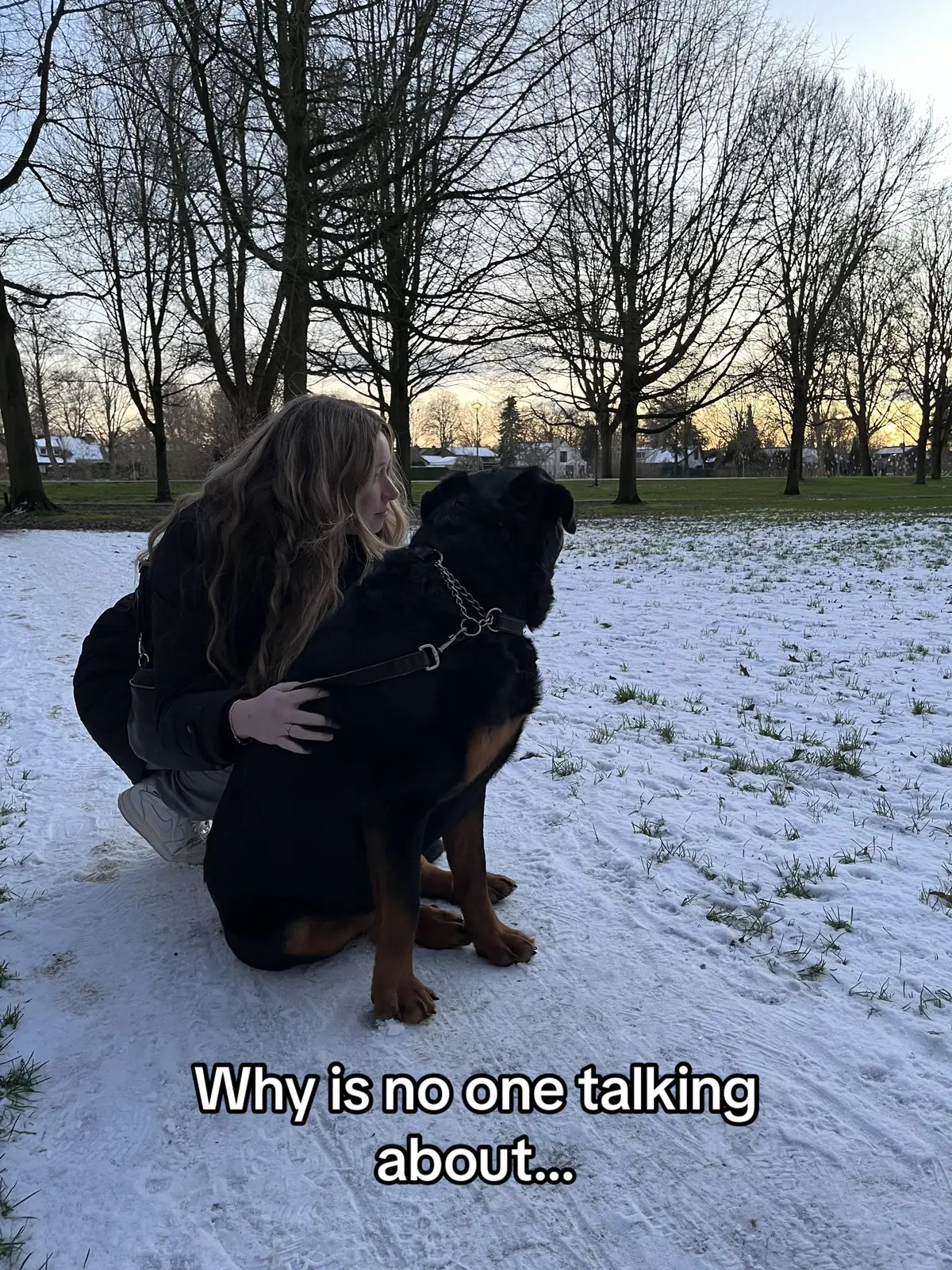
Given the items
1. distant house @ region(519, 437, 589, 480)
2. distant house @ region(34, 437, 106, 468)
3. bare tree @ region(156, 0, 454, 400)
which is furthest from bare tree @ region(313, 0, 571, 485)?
distant house @ region(34, 437, 106, 468)

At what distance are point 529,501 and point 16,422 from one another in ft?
64.0

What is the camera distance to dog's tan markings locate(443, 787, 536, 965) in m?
2.33

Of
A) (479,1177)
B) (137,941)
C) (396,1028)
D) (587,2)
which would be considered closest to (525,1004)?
(396,1028)

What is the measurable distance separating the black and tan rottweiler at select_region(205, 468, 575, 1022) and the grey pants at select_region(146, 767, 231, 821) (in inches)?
19.2

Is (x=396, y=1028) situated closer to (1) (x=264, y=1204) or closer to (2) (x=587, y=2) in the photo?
(1) (x=264, y=1204)

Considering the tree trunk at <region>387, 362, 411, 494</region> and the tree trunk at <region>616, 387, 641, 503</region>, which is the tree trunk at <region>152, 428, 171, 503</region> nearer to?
the tree trunk at <region>387, 362, 411, 494</region>

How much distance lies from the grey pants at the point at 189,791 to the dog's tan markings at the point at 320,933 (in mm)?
719

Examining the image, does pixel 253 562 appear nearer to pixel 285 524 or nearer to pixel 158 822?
pixel 285 524

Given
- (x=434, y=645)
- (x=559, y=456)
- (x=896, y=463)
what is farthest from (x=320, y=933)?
(x=559, y=456)

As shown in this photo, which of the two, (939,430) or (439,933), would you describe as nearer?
(439,933)

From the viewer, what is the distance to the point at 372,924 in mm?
2250

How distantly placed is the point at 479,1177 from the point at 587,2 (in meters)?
16.0

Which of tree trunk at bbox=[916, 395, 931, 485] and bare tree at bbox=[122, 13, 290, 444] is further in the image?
tree trunk at bbox=[916, 395, 931, 485]

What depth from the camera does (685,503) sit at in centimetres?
2700
